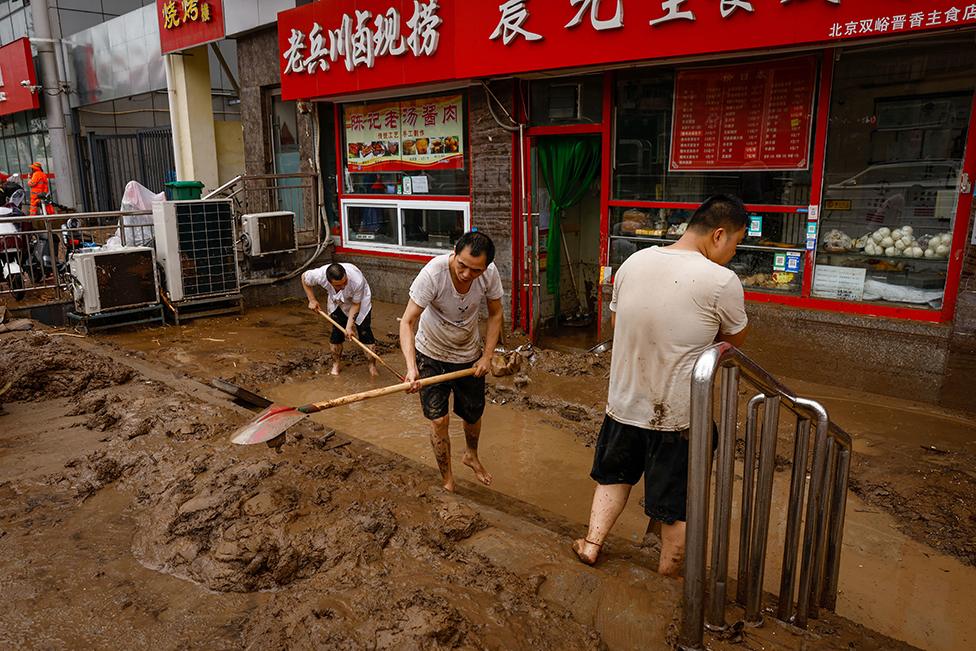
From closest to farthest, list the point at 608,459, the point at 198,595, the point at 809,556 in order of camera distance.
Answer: the point at 809,556 → the point at 198,595 → the point at 608,459

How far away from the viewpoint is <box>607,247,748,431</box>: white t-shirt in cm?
293

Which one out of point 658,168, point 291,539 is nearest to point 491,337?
point 291,539

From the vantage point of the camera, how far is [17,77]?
16859 mm

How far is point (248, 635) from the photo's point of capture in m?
2.76

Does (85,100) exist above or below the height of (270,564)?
above

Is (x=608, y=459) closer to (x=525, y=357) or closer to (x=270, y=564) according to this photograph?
(x=270, y=564)

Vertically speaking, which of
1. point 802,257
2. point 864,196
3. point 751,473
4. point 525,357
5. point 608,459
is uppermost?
point 864,196

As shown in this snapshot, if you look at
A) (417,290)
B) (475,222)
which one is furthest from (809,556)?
(475,222)

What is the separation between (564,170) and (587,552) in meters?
5.78

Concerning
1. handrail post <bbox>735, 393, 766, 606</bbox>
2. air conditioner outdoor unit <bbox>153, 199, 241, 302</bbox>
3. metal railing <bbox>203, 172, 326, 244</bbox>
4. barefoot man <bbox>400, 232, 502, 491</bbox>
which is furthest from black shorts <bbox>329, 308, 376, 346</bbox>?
handrail post <bbox>735, 393, 766, 606</bbox>

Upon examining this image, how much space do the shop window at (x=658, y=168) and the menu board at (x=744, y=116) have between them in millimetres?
98

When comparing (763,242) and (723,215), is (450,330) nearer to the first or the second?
(723,215)

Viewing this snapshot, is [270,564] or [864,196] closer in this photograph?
[270,564]

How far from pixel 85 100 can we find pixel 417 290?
54.5ft
